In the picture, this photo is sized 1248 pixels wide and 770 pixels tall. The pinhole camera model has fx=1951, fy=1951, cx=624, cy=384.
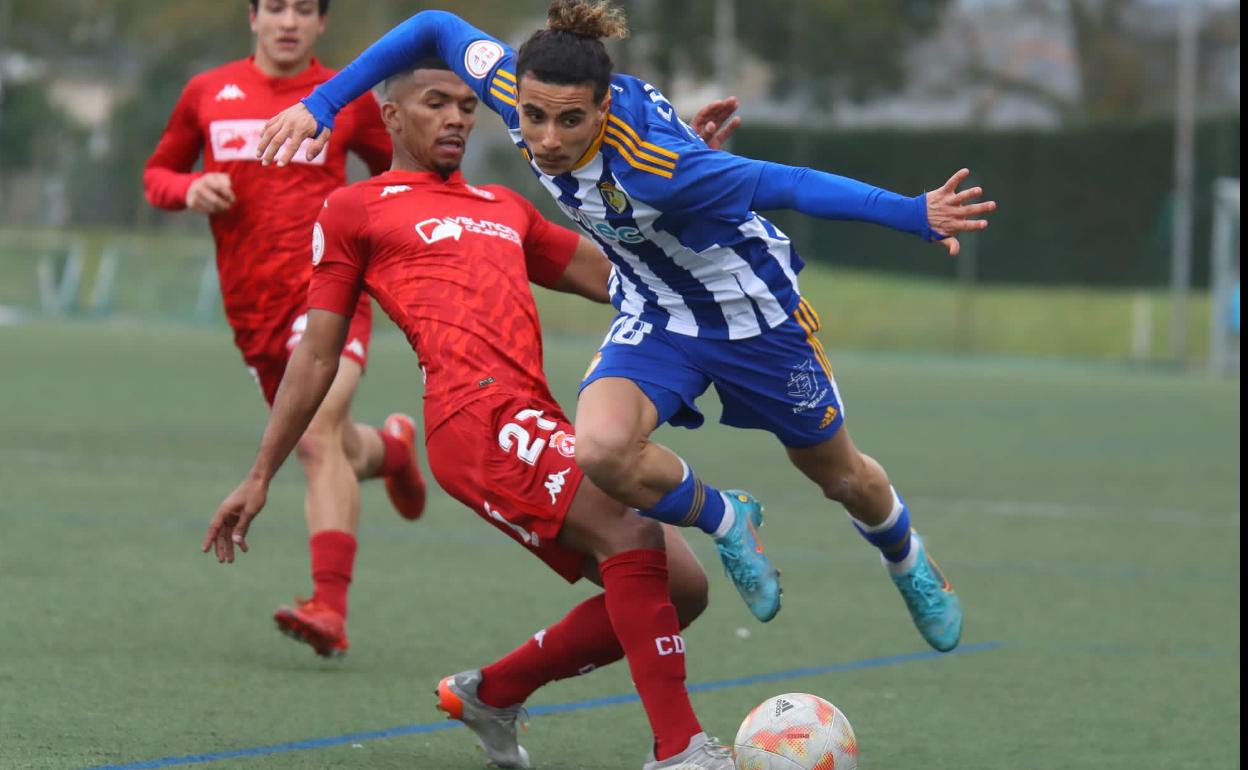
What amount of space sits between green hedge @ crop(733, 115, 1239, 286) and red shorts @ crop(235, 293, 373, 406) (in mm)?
21764

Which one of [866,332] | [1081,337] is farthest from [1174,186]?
[866,332]

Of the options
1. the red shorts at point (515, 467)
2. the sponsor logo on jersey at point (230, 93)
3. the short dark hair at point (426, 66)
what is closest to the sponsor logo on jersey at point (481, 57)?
the short dark hair at point (426, 66)

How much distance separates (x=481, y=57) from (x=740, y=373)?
3.52 ft

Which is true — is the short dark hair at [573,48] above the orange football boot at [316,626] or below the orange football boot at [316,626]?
above

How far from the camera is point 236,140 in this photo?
6.99 meters

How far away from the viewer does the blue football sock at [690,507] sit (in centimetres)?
461

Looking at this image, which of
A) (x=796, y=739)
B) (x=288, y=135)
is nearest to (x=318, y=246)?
(x=288, y=135)

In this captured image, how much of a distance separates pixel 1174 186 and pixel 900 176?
157 inches

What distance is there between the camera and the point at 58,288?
32094 mm

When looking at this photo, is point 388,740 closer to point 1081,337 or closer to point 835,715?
point 835,715

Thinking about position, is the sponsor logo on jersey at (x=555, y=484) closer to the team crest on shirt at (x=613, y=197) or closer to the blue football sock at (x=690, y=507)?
the blue football sock at (x=690, y=507)

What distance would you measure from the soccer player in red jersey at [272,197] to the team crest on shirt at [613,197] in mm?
2070

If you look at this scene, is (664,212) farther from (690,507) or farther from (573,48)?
(690,507)

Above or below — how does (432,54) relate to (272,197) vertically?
above
